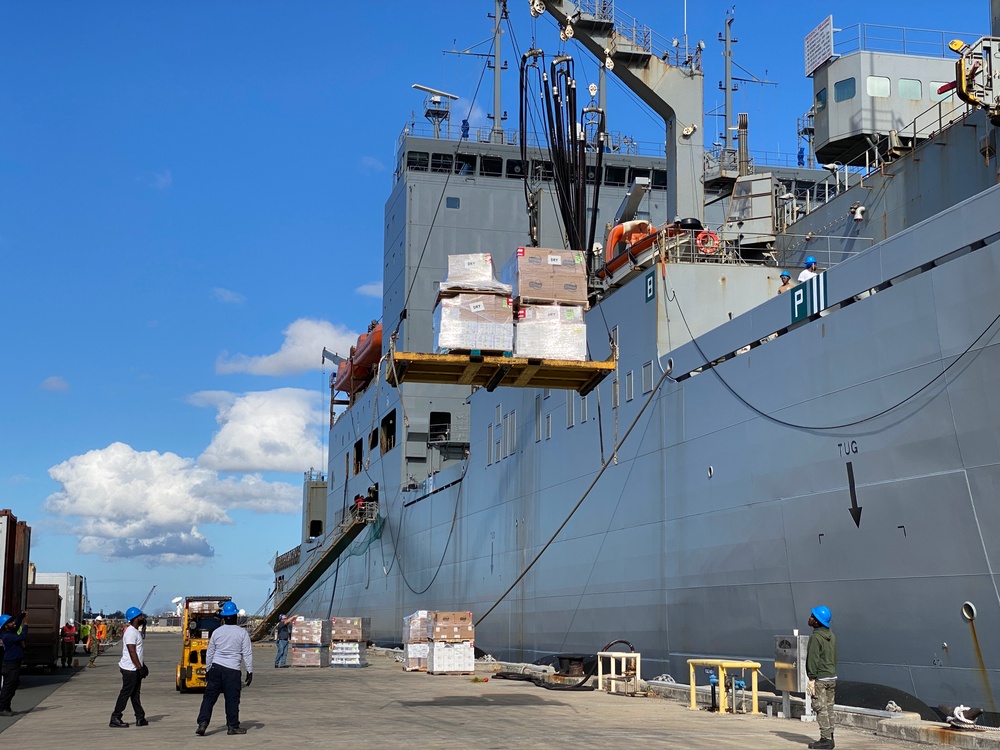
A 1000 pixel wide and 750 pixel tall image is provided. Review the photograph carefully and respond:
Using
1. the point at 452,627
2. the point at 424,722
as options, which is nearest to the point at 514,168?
the point at 452,627

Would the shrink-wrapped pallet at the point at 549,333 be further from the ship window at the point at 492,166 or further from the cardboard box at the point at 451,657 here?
the ship window at the point at 492,166

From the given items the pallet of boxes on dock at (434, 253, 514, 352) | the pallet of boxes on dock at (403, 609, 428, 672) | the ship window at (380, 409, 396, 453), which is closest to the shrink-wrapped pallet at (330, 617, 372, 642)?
the pallet of boxes on dock at (403, 609, 428, 672)

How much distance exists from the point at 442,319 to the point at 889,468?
5001 mm

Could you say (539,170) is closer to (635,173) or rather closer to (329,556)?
(635,173)

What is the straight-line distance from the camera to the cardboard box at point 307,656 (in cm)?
2422

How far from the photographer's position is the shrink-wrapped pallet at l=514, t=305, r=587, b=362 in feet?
39.8

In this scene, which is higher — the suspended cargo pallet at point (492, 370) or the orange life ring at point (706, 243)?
the orange life ring at point (706, 243)

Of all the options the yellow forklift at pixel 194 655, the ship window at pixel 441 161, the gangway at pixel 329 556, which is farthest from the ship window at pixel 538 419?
the gangway at pixel 329 556

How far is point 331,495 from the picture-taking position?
4444 cm

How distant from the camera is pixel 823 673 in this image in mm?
9086

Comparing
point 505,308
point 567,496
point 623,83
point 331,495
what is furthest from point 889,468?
point 331,495

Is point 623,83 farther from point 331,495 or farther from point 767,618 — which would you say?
point 331,495

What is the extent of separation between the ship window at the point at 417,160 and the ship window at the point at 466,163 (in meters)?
0.93

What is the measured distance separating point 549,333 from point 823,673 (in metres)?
4.82
